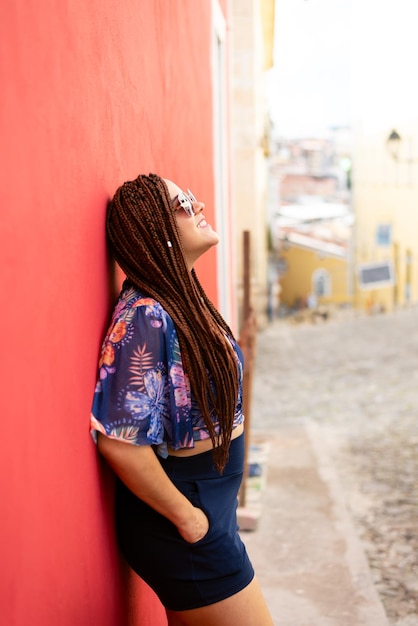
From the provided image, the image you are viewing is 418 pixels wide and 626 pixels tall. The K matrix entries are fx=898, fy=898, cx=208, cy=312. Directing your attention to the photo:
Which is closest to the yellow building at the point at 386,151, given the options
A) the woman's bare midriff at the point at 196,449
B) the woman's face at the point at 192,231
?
the woman's face at the point at 192,231

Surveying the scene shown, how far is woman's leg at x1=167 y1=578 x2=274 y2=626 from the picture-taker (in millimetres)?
2178

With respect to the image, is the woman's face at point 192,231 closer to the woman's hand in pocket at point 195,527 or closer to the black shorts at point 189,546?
the black shorts at point 189,546

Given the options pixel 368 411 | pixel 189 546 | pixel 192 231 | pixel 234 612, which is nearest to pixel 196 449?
pixel 189 546

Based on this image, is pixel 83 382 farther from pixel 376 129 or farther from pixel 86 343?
pixel 376 129

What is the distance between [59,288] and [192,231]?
0.62 m

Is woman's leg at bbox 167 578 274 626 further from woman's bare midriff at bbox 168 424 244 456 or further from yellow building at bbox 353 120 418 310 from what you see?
yellow building at bbox 353 120 418 310

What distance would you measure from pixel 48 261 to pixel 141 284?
0.54 m

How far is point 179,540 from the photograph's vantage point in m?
2.16

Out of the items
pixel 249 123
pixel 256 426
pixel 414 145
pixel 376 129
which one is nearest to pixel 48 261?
pixel 256 426

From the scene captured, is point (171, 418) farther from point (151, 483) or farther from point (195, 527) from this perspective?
point (195, 527)

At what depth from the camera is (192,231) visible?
7.54 ft

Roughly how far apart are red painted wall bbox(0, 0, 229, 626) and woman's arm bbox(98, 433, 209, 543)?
6cm

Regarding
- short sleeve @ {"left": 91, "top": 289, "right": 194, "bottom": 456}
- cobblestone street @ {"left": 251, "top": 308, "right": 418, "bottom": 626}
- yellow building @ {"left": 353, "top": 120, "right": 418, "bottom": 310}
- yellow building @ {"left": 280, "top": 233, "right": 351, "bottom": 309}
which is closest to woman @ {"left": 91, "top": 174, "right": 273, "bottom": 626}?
short sleeve @ {"left": 91, "top": 289, "right": 194, "bottom": 456}

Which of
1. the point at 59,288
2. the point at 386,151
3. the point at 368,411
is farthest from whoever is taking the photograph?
the point at 386,151
